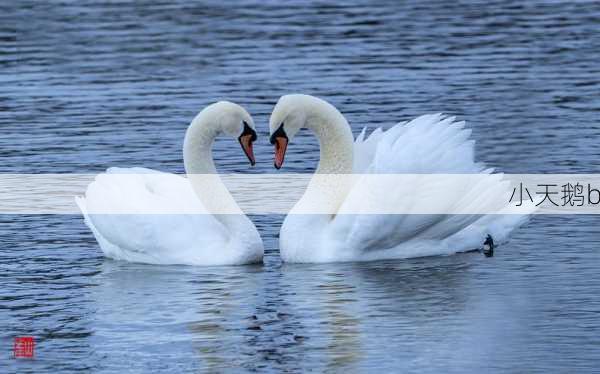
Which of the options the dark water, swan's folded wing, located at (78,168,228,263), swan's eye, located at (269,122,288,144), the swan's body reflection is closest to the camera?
the swan's body reflection

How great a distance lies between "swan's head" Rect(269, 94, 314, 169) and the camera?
46.7 ft

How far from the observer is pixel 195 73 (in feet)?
74.2

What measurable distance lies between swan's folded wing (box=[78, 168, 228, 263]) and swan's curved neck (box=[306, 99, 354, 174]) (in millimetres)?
979

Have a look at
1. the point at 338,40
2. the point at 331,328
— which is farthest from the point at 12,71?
the point at 331,328

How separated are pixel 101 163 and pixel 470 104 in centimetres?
437

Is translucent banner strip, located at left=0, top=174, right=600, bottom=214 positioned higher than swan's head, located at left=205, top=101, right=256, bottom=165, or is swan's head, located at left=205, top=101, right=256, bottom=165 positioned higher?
swan's head, located at left=205, top=101, right=256, bottom=165

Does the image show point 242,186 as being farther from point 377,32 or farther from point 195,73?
point 377,32

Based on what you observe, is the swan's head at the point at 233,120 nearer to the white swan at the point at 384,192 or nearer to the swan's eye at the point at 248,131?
the swan's eye at the point at 248,131

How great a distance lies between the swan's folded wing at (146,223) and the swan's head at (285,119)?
0.73 meters

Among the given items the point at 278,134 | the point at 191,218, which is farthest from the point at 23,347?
the point at 278,134

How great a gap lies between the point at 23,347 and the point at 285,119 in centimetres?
350

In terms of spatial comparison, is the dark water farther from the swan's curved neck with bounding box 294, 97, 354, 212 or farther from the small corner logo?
the swan's curved neck with bounding box 294, 97, 354, 212

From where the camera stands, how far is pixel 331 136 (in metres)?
14.5

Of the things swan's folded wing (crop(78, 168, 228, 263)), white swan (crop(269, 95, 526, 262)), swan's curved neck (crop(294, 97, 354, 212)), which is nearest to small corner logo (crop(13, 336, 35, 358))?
swan's folded wing (crop(78, 168, 228, 263))
